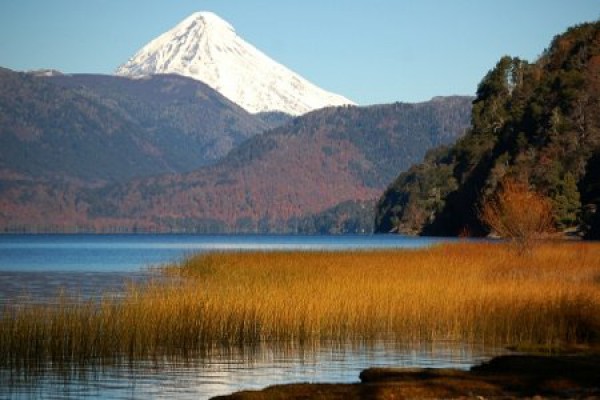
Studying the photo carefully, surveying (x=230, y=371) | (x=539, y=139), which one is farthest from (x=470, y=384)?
(x=539, y=139)

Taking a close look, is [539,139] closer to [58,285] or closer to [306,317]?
[58,285]

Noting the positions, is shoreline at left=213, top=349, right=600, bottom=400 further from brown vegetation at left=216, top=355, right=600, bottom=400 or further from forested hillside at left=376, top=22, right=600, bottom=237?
forested hillside at left=376, top=22, right=600, bottom=237

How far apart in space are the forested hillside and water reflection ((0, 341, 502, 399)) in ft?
213

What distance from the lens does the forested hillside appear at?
112 metres

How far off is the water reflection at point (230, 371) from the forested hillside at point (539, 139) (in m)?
64.9

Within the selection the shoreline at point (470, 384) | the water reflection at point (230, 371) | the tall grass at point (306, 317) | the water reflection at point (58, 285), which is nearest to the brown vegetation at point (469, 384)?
the shoreline at point (470, 384)

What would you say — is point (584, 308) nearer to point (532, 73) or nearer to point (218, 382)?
point (218, 382)

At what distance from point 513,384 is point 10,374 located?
11953 millimetres

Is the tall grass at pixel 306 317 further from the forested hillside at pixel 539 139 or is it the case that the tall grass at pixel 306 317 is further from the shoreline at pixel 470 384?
the forested hillside at pixel 539 139

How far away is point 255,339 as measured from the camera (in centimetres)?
3247

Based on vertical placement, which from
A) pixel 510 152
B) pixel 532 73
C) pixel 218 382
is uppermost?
pixel 532 73

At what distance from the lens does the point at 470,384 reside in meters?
21.3

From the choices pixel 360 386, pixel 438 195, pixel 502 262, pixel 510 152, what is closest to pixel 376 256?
pixel 502 262

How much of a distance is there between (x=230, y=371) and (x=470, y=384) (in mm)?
8083
